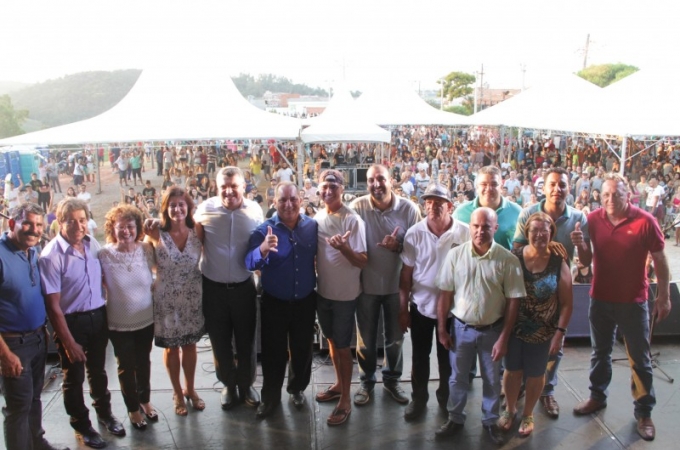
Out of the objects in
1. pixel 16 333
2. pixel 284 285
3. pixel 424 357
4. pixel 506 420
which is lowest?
pixel 506 420

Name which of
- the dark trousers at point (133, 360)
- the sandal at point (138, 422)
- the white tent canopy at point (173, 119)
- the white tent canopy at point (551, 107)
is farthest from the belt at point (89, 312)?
the white tent canopy at point (551, 107)

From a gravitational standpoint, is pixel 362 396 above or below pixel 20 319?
below

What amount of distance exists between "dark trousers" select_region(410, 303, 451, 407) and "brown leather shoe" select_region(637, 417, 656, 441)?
4.12 feet

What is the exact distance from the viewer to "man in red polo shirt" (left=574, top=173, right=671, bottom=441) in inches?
135

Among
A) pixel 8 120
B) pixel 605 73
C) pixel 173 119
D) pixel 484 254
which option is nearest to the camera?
pixel 484 254

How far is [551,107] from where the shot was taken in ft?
52.5

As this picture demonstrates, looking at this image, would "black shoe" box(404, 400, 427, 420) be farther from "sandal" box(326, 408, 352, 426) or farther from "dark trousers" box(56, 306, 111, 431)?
"dark trousers" box(56, 306, 111, 431)

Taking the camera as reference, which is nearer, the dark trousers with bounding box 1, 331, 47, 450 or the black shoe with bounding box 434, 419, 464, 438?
the dark trousers with bounding box 1, 331, 47, 450

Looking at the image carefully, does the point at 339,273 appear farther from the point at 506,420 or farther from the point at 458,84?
the point at 458,84

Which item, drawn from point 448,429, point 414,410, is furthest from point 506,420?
point 414,410

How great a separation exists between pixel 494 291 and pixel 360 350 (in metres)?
1.18

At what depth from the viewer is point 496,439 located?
3.39 meters

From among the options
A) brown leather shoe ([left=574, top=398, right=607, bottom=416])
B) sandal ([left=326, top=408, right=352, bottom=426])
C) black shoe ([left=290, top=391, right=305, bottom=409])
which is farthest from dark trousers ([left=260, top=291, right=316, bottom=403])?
brown leather shoe ([left=574, top=398, right=607, bottom=416])

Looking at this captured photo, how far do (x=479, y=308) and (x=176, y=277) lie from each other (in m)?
1.97
